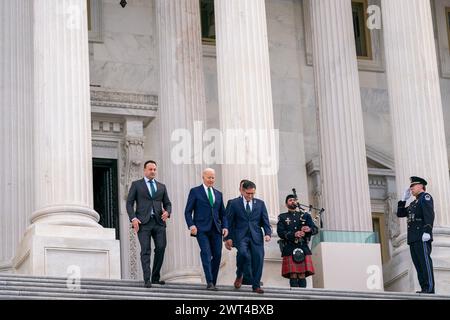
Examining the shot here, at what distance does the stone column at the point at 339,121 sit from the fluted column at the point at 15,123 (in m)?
8.25

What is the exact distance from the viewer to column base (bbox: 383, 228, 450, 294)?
123 feet

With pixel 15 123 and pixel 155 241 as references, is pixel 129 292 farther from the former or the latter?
pixel 15 123

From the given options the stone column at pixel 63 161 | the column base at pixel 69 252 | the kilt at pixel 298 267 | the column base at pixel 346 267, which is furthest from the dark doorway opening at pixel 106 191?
the column base at pixel 69 252

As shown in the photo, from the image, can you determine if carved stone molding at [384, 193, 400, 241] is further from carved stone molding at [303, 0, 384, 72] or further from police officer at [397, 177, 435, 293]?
police officer at [397, 177, 435, 293]

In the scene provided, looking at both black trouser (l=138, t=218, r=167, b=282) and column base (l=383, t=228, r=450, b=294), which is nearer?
black trouser (l=138, t=218, r=167, b=282)

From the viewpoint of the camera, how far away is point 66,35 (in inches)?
1388

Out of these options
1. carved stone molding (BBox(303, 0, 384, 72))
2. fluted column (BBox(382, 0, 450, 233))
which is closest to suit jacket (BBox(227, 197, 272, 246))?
fluted column (BBox(382, 0, 450, 233))

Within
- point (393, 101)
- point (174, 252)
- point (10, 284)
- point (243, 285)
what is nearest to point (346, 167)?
point (393, 101)

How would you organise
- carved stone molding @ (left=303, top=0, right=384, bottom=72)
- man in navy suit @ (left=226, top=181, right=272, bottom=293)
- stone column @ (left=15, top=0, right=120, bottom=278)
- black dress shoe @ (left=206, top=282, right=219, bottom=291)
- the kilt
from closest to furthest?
1. black dress shoe @ (left=206, top=282, right=219, bottom=291)
2. man in navy suit @ (left=226, top=181, right=272, bottom=293)
3. stone column @ (left=15, top=0, right=120, bottom=278)
4. the kilt
5. carved stone molding @ (left=303, top=0, right=384, bottom=72)

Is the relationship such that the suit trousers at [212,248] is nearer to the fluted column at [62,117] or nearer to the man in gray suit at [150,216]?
the man in gray suit at [150,216]

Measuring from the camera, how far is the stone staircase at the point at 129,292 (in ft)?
97.7

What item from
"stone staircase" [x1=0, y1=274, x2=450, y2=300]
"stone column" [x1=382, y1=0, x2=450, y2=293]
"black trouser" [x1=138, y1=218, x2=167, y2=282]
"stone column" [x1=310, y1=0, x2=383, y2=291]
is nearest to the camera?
"stone staircase" [x1=0, y1=274, x2=450, y2=300]

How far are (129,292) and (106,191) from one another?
44.7 feet

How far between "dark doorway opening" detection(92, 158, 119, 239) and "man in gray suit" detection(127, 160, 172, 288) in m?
11.4
